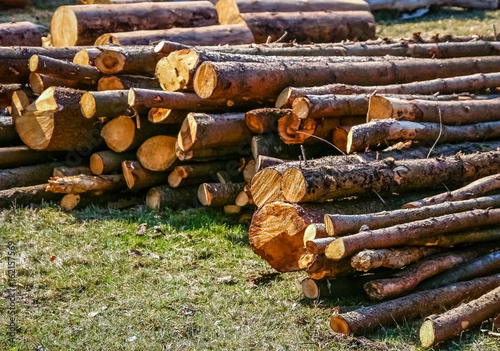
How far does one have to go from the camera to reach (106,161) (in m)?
8.02

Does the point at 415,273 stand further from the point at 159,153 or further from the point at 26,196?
the point at 26,196

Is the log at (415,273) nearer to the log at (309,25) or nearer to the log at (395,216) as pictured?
the log at (395,216)

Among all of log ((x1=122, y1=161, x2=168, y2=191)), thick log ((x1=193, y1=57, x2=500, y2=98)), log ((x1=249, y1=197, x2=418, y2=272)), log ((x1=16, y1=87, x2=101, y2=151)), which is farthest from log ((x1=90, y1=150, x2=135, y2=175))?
log ((x1=249, y1=197, x2=418, y2=272))

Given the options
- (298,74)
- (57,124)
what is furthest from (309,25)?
(57,124)

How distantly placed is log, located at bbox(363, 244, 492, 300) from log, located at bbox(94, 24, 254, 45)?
600 cm

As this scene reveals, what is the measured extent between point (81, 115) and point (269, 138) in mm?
2571

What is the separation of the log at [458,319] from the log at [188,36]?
21.7 feet

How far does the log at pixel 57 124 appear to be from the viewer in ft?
25.9

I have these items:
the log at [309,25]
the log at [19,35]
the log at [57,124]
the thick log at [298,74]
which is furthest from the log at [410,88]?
the log at [19,35]

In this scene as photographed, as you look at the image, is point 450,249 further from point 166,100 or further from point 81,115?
point 81,115

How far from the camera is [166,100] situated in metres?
7.32

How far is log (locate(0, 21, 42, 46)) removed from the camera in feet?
33.6

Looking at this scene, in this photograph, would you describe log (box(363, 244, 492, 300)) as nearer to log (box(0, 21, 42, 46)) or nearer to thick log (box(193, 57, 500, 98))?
thick log (box(193, 57, 500, 98))

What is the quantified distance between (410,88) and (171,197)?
350cm
